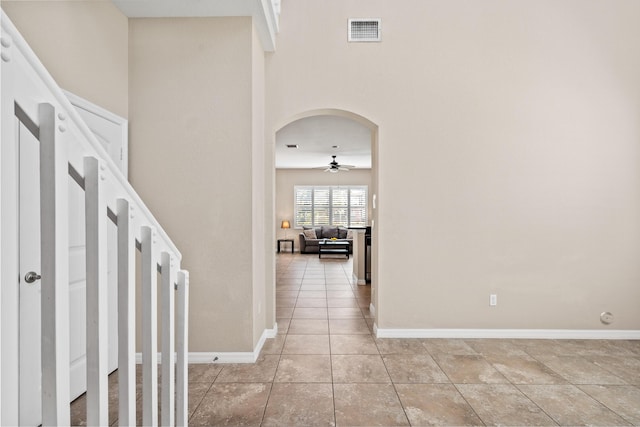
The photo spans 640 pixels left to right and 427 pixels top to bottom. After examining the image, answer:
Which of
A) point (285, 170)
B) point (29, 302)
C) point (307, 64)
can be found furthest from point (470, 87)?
point (285, 170)

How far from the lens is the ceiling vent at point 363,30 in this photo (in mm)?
3283

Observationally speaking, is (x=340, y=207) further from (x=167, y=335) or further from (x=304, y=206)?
(x=167, y=335)

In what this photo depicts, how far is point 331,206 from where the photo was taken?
1139 cm

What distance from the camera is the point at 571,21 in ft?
10.7

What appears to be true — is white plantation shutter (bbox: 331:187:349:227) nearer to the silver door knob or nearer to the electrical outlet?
the electrical outlet

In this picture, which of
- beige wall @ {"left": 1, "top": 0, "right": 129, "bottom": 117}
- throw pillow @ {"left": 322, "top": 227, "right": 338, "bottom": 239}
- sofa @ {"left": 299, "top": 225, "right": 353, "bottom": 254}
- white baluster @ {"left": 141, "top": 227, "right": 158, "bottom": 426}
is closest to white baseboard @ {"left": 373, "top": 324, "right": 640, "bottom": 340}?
white baluster @ {"left": 141, "top": 227, "right": 158, "bottom": 426}

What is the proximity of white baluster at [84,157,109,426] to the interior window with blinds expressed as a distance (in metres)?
10.4

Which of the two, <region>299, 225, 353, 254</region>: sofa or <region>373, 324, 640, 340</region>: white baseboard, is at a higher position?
<region>299, 225, 353, 254</region>: sofa

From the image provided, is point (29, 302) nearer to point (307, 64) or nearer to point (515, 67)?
point (307, 64)

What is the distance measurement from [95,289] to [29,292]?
139cm

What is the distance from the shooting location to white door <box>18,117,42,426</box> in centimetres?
178

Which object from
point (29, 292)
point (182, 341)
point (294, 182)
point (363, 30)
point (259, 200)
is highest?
point (363, 30)

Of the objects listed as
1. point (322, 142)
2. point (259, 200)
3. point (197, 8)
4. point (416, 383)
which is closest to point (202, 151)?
point (259, 200)

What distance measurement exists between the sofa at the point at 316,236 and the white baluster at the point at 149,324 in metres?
9.08
